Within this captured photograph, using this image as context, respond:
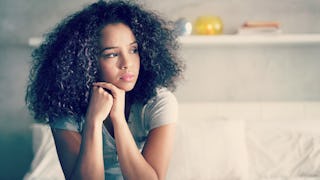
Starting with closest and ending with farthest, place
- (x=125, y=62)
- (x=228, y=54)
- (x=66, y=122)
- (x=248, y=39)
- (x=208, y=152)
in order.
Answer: (x=125, y=62) → (x=66, y=122) → (x=208, y=152) → (x=248, y=39) → (x=228, y=54)

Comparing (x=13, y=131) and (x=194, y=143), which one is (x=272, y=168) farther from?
(x=13, y=131)

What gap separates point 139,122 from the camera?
1388mm

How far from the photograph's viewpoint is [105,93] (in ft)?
3.87

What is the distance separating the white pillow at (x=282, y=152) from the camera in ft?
7.11

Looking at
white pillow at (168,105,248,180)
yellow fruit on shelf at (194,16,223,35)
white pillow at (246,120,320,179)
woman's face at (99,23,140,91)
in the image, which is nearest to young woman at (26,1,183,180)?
woman's face at (99,23,140,91)

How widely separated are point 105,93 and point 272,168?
126cm

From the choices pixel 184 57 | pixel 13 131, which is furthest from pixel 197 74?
pixel 13 131

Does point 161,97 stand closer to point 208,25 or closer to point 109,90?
point 109,90

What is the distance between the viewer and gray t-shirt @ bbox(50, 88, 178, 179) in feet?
4.35

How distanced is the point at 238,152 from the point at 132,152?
1099 millimetres

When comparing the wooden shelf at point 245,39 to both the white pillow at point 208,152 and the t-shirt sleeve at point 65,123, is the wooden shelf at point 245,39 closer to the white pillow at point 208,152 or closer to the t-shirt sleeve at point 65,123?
the white pillow at point 208,152

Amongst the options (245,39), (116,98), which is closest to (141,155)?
(116,98)

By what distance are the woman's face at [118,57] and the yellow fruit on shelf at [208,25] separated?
4.42 feet

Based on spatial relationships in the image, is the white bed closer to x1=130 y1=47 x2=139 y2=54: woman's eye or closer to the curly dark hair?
the curly dark hair
